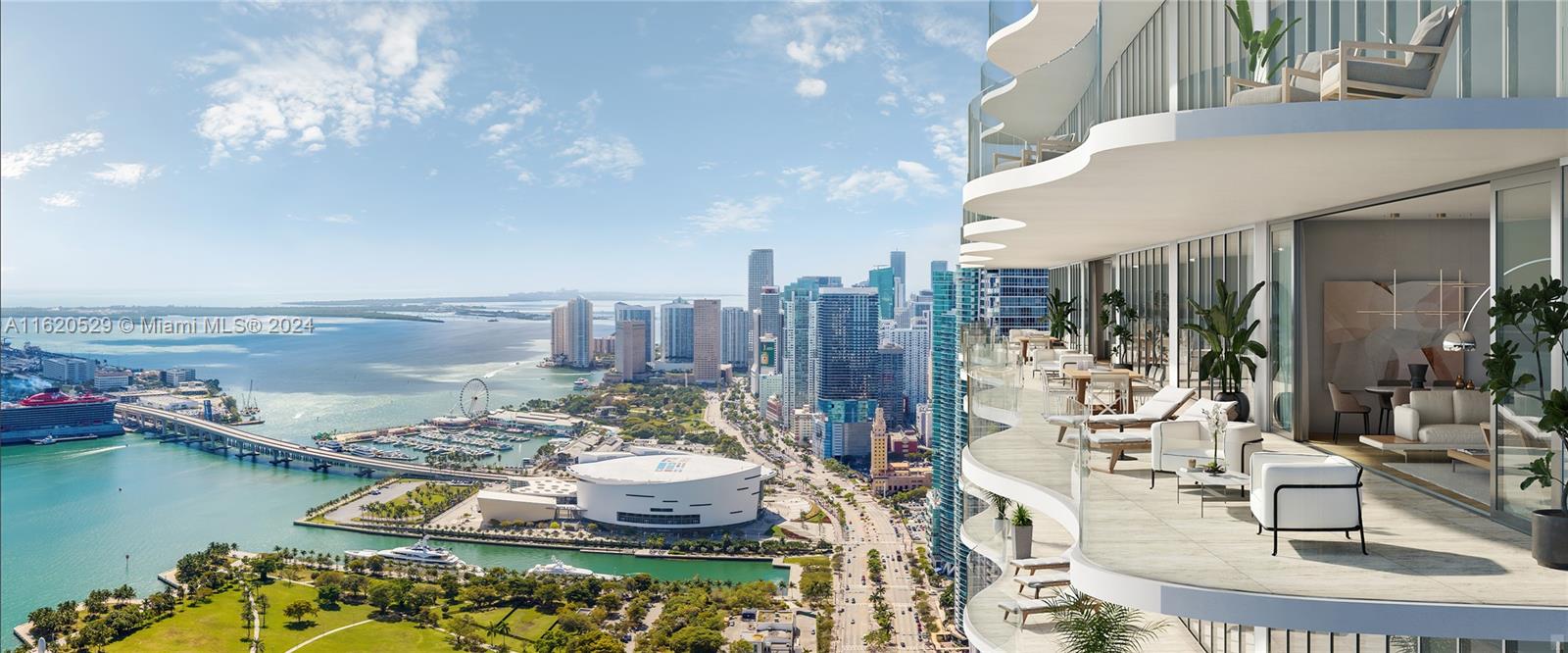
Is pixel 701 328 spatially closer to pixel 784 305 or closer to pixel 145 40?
pixel 784 305

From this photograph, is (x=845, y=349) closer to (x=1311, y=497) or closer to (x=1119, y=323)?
(x=1119, y=323)

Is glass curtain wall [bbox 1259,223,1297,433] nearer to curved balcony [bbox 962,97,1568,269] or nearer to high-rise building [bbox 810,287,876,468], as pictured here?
curved balcony [bbox 962,97,1568,269]

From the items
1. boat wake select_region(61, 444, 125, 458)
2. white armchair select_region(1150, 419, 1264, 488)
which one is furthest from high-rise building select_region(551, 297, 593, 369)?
white armchair select_region(1150, 419, 1264, 488)

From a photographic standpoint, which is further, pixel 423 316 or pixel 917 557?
pixel 423 316

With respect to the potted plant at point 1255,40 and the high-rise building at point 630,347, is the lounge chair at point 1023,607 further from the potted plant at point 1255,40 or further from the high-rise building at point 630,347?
the high-rise building at point 630,347

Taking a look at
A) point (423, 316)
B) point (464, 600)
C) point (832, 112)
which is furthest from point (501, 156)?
point (464, 600)

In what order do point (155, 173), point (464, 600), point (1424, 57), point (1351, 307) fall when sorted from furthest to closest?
point (155, 173) → point (464, 600) → point (1351, 307) → point (1424, 57)

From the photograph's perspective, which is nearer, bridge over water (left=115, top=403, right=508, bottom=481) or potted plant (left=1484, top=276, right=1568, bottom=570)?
potted plant (left=1484, top=276, right=1568, bottom=570)
